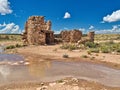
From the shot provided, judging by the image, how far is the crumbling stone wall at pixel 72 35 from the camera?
3597 cm

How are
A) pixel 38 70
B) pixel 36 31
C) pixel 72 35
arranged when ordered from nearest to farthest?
pixel 38 70 → pixel 36 31 → pixel 72 35

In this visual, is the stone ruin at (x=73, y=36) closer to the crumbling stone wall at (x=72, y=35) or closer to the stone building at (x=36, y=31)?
the crumbling stone wall at (x=72, y=35)

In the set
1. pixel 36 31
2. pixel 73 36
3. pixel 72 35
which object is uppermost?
pixel 36 31

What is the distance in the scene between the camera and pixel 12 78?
37.2 feet

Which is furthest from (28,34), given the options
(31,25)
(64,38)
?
(64,38)

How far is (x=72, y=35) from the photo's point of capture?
118 ft

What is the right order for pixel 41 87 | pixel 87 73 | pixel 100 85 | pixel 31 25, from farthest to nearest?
1. pixel 31 25
2. pixel 87 73
3. pixel 100 85
4. pixel 41 87

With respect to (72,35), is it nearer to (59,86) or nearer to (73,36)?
(73,36)

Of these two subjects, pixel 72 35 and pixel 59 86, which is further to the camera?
pixel 72 35

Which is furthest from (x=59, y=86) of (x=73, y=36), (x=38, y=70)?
(x=73, y=36)

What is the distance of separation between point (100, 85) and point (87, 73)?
9.66ft

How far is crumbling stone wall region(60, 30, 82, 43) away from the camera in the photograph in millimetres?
35969

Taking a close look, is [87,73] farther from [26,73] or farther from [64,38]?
[64,38]

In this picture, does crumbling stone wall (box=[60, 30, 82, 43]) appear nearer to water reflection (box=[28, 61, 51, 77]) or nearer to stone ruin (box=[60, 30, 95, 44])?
stone ruin (box=[60, 30, 95, 44])
